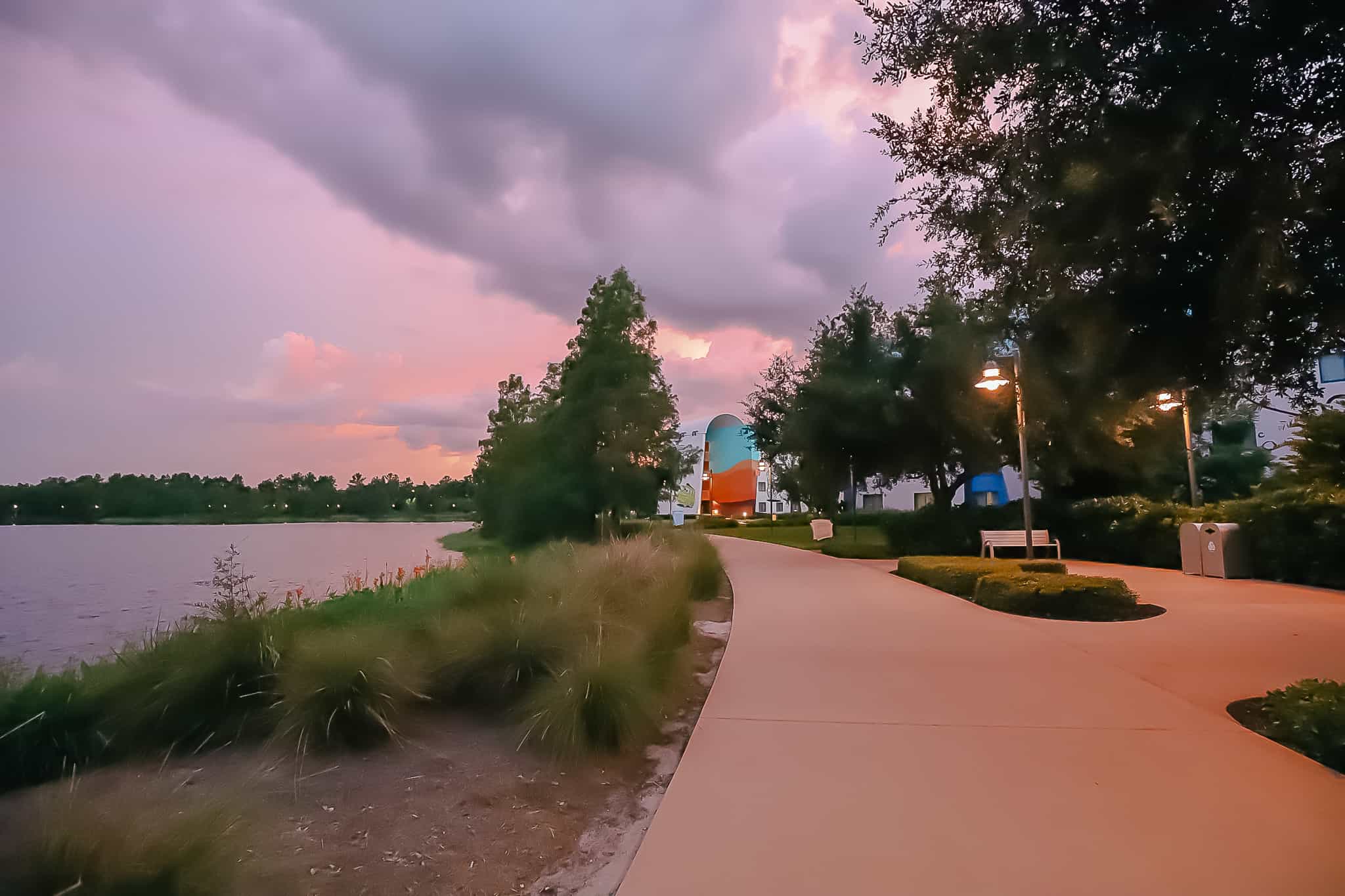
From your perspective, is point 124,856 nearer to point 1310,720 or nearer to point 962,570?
point 1310,720

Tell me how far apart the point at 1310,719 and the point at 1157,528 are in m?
13.4

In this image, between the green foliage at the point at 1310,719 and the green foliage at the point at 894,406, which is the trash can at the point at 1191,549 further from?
the green foliage at the point at 1310,719

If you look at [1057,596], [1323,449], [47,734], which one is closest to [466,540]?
[1057,596]

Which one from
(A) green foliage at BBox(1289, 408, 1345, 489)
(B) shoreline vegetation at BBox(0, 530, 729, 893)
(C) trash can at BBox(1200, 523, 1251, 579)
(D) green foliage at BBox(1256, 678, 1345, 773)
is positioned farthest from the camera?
(C) trash can at BBox(1200, 523, 1251, 579)

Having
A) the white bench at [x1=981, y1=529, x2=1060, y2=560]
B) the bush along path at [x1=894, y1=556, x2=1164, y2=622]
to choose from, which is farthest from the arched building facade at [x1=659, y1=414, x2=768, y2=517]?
the bush along path at [x1=894, y1=556, x2=1164, y2=622]

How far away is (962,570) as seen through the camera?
1247 cm

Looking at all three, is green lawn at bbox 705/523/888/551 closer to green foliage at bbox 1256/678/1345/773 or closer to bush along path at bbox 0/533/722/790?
green foliage at bbox 1256/678/1345/773

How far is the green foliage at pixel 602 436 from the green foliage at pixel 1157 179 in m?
24.7

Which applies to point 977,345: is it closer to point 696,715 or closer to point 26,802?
point 696,715

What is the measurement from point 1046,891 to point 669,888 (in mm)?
1528

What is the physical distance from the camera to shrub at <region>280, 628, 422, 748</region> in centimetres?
473

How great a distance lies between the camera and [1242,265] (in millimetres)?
4797

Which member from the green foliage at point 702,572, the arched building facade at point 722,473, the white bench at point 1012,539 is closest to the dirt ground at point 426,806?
the green foliage at point 702,572

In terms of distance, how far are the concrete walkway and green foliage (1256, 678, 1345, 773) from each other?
0.14 meters
